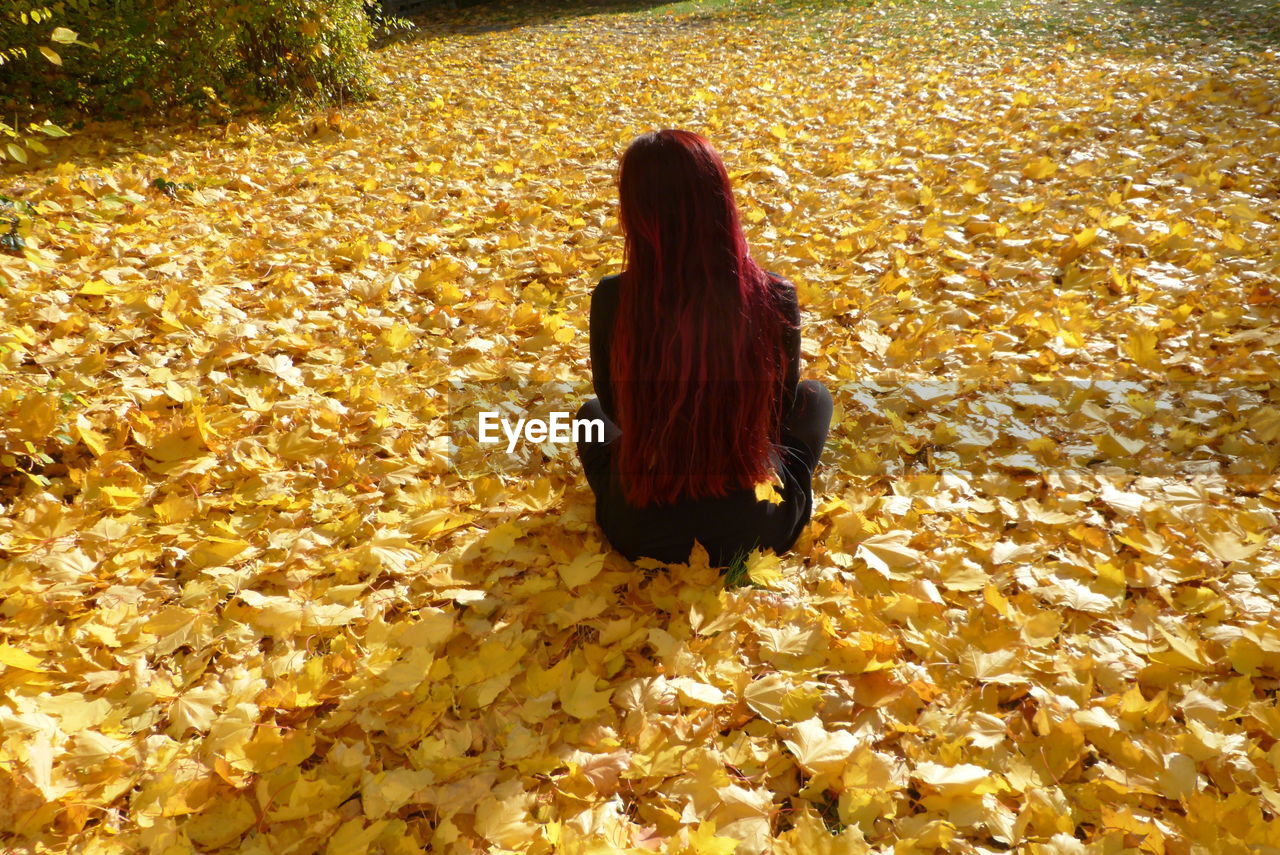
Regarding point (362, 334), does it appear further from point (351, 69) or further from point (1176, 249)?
point (351, 69)

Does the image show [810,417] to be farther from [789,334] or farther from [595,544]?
[595,544]

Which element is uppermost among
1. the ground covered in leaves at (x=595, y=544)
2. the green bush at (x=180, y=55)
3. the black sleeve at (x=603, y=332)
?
the green bush at (x=180, y=55)

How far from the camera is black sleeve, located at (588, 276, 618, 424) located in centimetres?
185

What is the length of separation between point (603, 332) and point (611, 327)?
0.04 metres

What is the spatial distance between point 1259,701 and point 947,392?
1.37 metres

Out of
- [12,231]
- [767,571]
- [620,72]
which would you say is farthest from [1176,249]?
[620,72]

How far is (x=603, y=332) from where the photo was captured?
1933mm

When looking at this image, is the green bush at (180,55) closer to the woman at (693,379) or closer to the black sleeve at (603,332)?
the black sleeve at (603,332)

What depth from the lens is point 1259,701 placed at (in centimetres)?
157

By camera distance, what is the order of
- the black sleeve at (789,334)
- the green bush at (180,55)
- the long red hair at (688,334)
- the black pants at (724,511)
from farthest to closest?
the green bush at (180,55)
the black pants at (724,511)
the black sleeve at (789,334)
the long red hair at (688,334)

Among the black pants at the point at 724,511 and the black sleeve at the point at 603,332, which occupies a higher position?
the black sleeve at the point at 603,332

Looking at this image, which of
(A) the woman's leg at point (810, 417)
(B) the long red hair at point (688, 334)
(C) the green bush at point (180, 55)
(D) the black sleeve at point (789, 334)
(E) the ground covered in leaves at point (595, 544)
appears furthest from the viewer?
(C) the green bush at point (180, 55)

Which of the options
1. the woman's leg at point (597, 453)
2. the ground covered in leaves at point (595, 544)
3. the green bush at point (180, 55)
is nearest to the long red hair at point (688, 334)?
the woman's leg at point (597, 453)

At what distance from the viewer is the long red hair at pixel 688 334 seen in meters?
1.58
